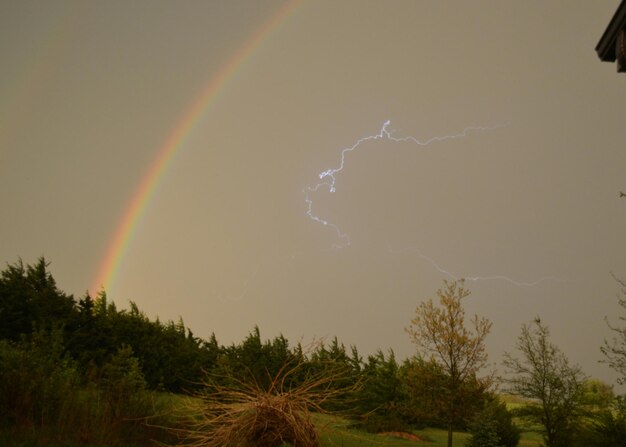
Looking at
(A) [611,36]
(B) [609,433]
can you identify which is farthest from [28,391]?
(B) [609,433]

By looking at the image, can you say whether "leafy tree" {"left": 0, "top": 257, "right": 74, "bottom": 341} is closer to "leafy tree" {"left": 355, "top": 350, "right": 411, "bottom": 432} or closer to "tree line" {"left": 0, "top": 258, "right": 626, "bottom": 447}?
"tree line" {"left": 0, "top": 258, "right": 626, "bottom": 447}

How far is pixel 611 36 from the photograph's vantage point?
165 inches

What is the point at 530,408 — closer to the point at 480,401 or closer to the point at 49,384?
the point at 480,401

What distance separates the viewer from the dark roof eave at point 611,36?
3910 mm

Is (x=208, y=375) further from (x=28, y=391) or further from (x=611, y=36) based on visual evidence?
(x=611, y=36)

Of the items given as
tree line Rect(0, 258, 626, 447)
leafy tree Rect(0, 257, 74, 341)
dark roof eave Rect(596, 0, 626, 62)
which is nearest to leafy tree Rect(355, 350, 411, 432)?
tree line Rect(0, 258, 626, 447)

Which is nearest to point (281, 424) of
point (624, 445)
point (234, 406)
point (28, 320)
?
point (234, 406)

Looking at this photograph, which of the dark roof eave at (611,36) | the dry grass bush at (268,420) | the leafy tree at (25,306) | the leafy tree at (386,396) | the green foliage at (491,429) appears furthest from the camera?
the leafy tree at (386,396)

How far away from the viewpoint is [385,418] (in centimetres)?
2303

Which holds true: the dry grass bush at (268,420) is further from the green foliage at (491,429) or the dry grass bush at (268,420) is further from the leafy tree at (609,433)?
the green foliage at (491,429)

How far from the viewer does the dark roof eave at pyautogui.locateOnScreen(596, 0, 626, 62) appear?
12.8 feet

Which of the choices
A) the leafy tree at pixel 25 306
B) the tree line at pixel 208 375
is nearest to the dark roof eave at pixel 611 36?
the tree line at pixel 208 375

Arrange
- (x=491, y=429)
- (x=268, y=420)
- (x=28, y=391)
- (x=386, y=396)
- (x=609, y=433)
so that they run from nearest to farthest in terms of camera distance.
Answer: (x=268, y=420)
(x=28, y=391)
(x=609, y=433)
(x=491, y=429)
(x=386, y=396)

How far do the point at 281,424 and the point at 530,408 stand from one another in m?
12.7
